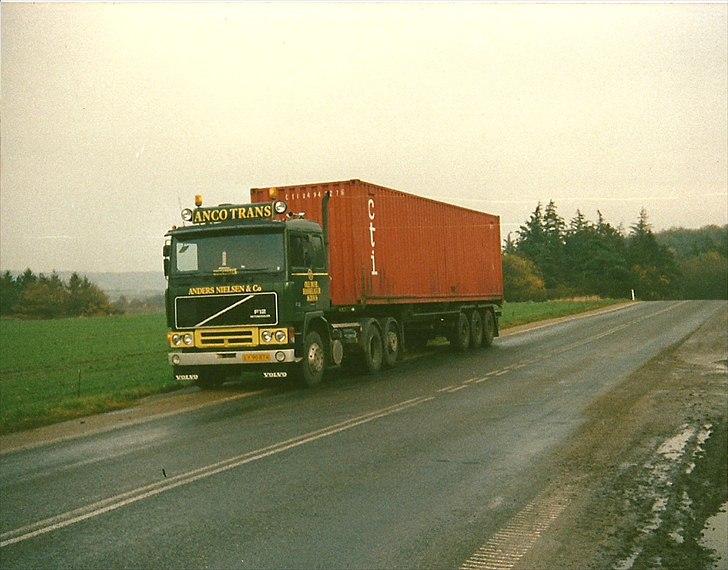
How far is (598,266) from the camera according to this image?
11519 centimetres

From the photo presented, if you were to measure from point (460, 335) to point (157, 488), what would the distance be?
1682 cm

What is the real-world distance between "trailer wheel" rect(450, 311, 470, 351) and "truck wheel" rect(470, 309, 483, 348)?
1.69 feet

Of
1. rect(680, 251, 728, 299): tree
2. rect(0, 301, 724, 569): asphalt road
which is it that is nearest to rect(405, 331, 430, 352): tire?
rect(0, 301, 724, 569): asphalt road

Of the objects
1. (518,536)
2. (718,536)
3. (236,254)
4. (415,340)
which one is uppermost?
(236,254)

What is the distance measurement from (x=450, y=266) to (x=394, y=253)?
3938 mm

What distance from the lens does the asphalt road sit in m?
5.42

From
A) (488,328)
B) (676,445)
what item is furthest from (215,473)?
(488,328)

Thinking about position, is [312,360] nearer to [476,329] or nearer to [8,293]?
[476,329]

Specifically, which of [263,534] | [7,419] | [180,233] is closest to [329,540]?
[263,534]

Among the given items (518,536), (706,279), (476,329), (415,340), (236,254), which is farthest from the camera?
(706,279)

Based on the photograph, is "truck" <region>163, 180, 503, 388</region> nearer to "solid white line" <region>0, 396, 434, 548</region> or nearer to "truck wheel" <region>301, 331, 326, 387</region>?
"truck wheel" <region>301, 331, 326, 387</region>

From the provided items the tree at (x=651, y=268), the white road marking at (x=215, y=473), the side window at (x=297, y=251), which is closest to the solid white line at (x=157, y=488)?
the white road marking at (x=215, y=473)

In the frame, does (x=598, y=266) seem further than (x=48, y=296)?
Yes

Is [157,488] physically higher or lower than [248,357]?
lower
